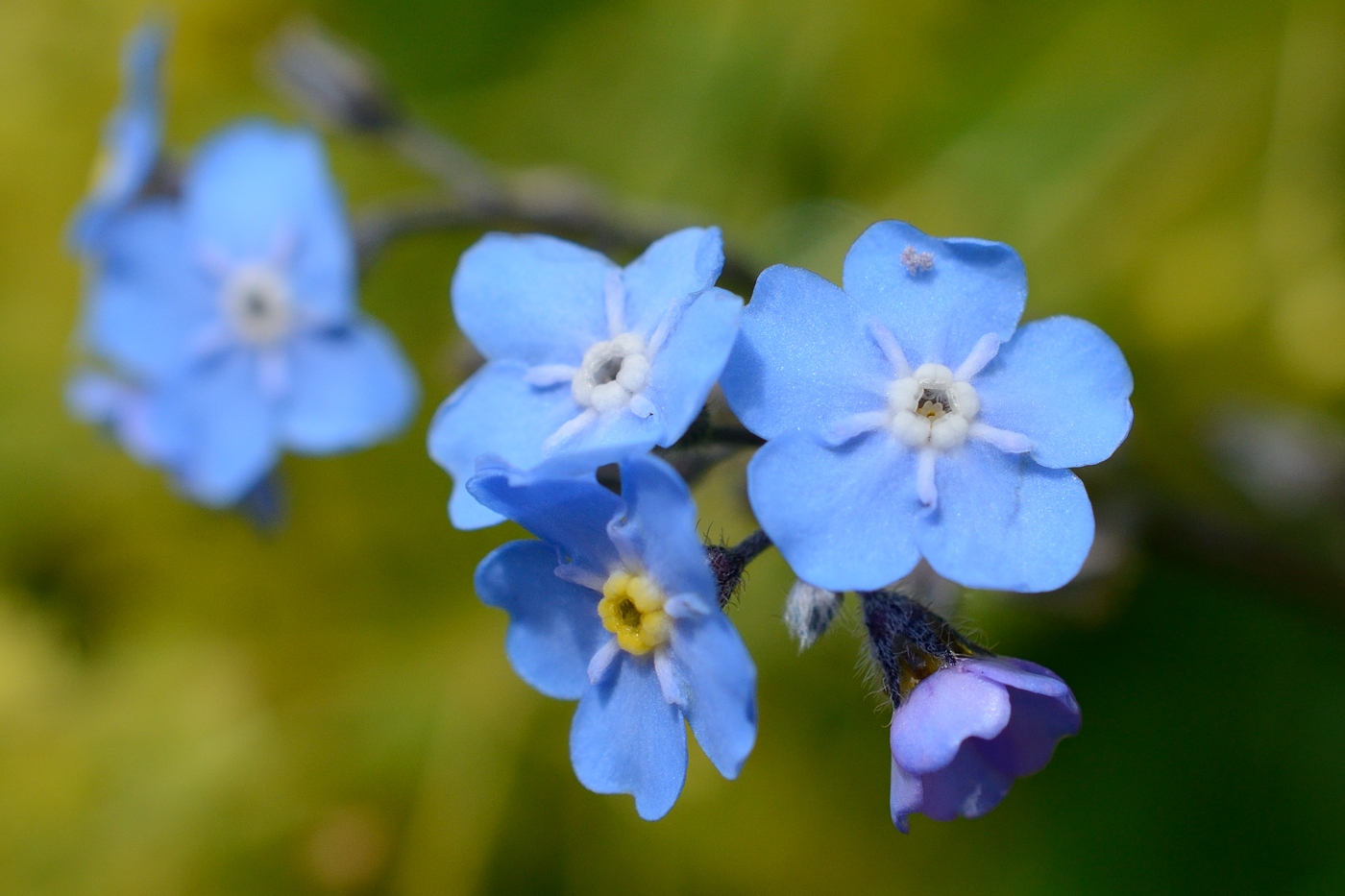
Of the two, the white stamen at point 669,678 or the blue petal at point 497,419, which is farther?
the blue petal at point 497,419

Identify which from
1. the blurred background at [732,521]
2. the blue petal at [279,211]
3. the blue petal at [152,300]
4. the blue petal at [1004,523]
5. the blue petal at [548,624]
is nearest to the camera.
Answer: the blue petal at [1004,523]

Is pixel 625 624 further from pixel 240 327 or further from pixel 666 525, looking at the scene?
pixel 240 327

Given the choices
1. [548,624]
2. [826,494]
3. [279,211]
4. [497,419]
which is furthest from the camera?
[279,211]

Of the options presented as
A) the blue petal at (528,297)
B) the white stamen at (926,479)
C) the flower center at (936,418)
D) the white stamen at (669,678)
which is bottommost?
the white stamen at (669,678)

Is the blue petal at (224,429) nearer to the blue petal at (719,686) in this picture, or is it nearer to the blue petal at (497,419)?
the blue petal at (497,419)

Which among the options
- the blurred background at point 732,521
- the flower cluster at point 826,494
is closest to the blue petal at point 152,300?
the blurred background at point 732,521

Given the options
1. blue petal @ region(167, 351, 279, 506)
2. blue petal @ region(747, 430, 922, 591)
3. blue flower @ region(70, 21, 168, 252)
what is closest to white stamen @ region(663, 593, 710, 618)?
blue petal @ region(747, 430, 922, 591)

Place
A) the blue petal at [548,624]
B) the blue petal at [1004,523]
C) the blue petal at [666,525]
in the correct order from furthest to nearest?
the blue petal at [548,624] < the blue petal at [1004,523] < the blue petal at [666,525]

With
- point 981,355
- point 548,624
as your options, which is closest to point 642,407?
point 548,624
